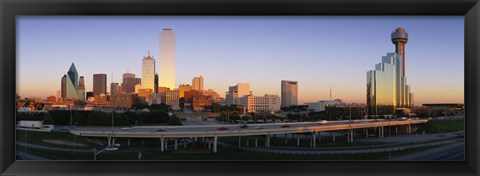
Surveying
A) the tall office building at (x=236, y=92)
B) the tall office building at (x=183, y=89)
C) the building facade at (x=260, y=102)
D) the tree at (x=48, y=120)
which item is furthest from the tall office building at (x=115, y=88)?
the building facade at (x=260, y=102)

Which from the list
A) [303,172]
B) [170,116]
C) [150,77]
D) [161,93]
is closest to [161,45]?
[150,77]

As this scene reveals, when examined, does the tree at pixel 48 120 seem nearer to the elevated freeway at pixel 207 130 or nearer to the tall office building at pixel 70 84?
the elevated freeway at pixel 207 130

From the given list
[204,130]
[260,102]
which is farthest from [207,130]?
[260,102]

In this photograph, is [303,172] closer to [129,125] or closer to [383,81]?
[383,81]

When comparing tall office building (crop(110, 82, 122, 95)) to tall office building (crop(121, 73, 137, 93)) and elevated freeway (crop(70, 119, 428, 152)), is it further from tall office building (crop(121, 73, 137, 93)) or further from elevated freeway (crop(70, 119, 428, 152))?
elevated freeway (crop(70, 119, 428, 152))

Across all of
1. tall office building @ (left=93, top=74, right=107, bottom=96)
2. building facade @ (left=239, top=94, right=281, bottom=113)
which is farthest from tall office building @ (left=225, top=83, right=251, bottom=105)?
tall office building @ (left=93, top=74, right=107, bottom=96)

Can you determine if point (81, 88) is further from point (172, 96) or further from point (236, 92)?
point (236, 92)
